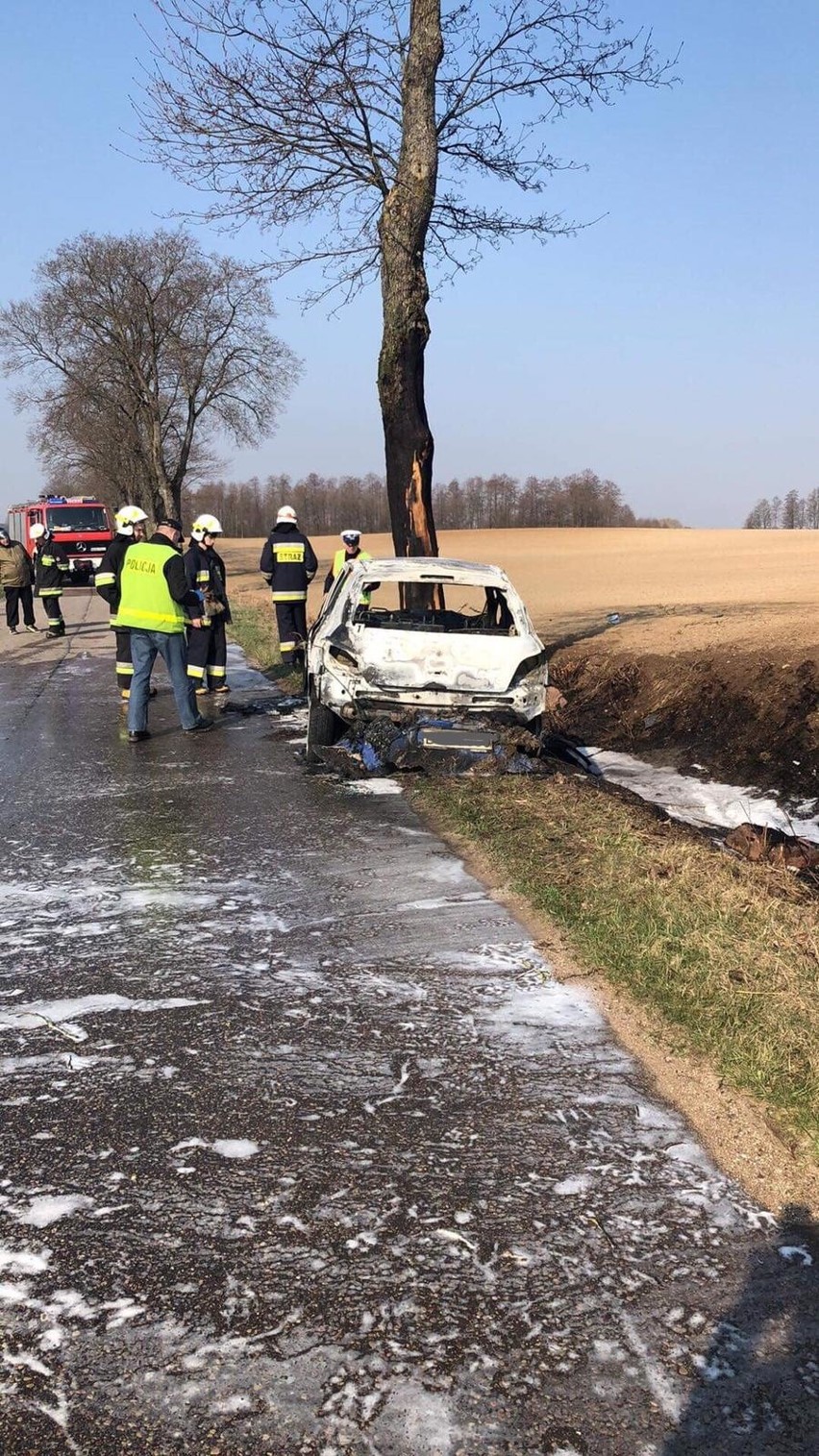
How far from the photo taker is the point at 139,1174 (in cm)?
316

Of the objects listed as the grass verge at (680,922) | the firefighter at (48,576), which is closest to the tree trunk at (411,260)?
the grass verge at (680,922)

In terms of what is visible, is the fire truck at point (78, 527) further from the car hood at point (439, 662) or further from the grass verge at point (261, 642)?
the car hood at point (439, 662)

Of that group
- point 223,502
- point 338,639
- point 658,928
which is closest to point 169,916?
point 658,928

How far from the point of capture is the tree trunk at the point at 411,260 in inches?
526

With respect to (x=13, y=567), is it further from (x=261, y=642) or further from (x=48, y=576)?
(x=261, y=642)

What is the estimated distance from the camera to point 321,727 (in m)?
8.84

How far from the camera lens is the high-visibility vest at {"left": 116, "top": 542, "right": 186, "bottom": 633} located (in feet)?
33.6

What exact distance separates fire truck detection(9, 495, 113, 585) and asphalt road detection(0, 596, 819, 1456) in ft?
114

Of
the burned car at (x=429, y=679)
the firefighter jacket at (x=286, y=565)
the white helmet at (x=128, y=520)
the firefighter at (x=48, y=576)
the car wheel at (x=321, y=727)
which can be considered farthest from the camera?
the firefighter at (x=48, y=576)

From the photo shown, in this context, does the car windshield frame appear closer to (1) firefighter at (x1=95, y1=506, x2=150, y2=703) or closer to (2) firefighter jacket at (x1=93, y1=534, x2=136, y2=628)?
(1) firefighter at (x1=95, y1=506, x2=150, y2=703)

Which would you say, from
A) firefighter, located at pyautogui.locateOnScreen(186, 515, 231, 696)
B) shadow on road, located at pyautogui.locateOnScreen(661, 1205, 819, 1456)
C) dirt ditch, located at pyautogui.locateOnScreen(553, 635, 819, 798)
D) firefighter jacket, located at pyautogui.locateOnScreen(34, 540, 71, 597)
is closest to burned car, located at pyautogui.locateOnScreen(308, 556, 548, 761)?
dirt ditch, located at pyautogui.locateOnScreen(553, 635, 819, 798)

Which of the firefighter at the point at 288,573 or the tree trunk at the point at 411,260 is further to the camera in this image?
the firefighter at the point at 288,573

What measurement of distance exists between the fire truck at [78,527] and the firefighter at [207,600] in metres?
26.2

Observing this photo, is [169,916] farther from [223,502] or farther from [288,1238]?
[223,502]
